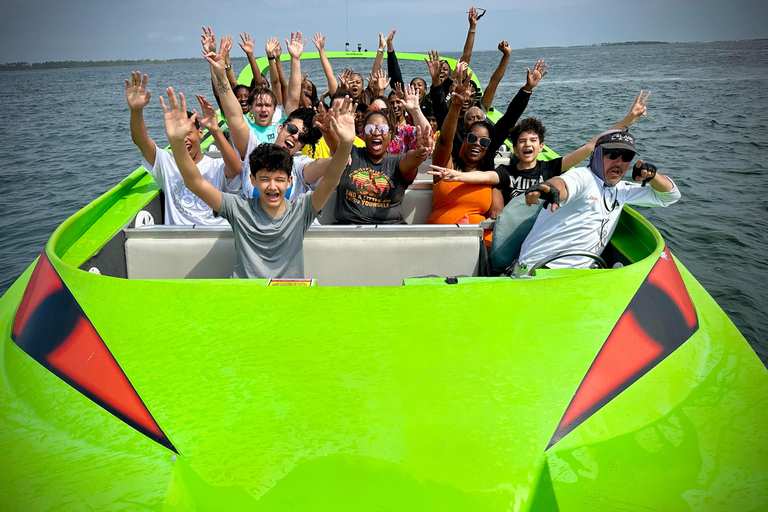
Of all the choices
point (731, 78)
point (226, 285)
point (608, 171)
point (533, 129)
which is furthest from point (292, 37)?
point (731, 78)

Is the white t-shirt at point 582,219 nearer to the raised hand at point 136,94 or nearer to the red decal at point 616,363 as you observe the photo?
the red decal at point 616,363

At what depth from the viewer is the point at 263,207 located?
8.66 ft

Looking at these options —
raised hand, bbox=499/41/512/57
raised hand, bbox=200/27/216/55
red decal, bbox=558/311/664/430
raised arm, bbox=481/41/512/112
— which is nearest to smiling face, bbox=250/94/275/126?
raised hand, bbox=200/27/216/55

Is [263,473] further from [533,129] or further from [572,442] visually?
[533,129]

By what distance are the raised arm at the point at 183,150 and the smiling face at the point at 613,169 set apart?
197 centimetres

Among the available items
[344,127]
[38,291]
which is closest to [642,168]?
[344,127]

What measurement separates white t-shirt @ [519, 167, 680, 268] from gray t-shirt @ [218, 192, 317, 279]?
1.20 m

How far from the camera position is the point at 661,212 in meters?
7.45

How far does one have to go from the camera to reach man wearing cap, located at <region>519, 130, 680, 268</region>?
8.86ft

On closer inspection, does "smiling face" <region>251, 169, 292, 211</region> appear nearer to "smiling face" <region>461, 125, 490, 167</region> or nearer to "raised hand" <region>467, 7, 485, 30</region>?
"smiling face" <region>461, 125, 490, 167</region>

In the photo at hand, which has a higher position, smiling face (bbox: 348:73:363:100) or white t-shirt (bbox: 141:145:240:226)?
smiling face (bbox: 348:73:363:100)

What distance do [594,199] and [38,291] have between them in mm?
2613

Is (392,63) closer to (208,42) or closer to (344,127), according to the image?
(208,42)

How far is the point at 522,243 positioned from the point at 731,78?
30791 millimetres
